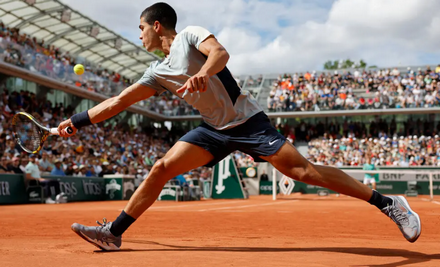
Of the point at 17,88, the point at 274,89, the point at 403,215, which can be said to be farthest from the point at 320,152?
the point at 403,215

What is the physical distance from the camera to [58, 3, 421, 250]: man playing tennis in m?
4.12

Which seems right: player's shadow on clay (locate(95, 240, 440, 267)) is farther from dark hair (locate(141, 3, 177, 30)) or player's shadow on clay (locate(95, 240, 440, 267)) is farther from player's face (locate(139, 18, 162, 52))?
dark hair (locate(141, 3, 177, 30))

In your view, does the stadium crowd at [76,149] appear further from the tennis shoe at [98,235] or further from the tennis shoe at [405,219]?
the tennis shoe at [405,219]

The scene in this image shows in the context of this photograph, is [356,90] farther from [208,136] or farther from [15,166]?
[208,136]

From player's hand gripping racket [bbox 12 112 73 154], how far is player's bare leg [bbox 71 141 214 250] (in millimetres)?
946

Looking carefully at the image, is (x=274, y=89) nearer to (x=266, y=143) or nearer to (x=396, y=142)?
(x=396, y=142)

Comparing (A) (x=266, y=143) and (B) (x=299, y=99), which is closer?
(A) (x=266, y=143)

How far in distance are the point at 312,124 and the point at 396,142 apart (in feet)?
21.1

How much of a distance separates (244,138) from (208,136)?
323 millimetres

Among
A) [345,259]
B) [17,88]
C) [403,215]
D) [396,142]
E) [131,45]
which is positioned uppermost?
[131,45]

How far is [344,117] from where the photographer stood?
35.7 meters

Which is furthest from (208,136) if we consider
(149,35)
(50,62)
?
(50,62)

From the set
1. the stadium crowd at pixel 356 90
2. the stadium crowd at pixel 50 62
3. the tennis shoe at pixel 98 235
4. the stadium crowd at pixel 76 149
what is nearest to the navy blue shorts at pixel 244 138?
the tennis shoe at pixel 98 235

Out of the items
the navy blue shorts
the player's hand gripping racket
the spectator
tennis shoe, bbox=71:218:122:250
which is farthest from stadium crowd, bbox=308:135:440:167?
tennis shoe, bbox=71:218:122:250
